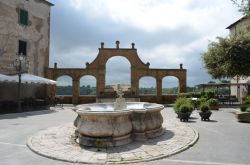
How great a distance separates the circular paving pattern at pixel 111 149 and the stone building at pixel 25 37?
15.1m

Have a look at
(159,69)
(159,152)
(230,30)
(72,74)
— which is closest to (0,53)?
(72,74)

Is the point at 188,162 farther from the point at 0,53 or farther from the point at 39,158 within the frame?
the point at 0,53

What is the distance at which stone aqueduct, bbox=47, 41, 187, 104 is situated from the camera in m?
27.3

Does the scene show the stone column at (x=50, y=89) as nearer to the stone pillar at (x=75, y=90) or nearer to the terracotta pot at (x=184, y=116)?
the stone pillar at (x=75, y=90)

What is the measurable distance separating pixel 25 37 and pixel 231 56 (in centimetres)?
1826

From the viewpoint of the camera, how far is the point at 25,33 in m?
23.8

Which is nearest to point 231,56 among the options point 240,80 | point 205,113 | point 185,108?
point 205,113

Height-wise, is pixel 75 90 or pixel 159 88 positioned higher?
pixel 159 88

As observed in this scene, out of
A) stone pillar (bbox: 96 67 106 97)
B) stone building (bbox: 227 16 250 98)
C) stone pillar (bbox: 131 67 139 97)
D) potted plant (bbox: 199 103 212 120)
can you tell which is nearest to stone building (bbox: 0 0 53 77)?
stone pillar (bbox: 96 67 106 97)

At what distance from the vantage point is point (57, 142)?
767 cm

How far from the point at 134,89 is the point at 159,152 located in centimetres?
2109

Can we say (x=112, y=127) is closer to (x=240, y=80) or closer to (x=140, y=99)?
(x=140, y=99)

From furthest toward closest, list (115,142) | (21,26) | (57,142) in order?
1. (21,26)
2. (57,142)
3. (115,142)

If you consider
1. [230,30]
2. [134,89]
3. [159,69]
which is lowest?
[134,89]
